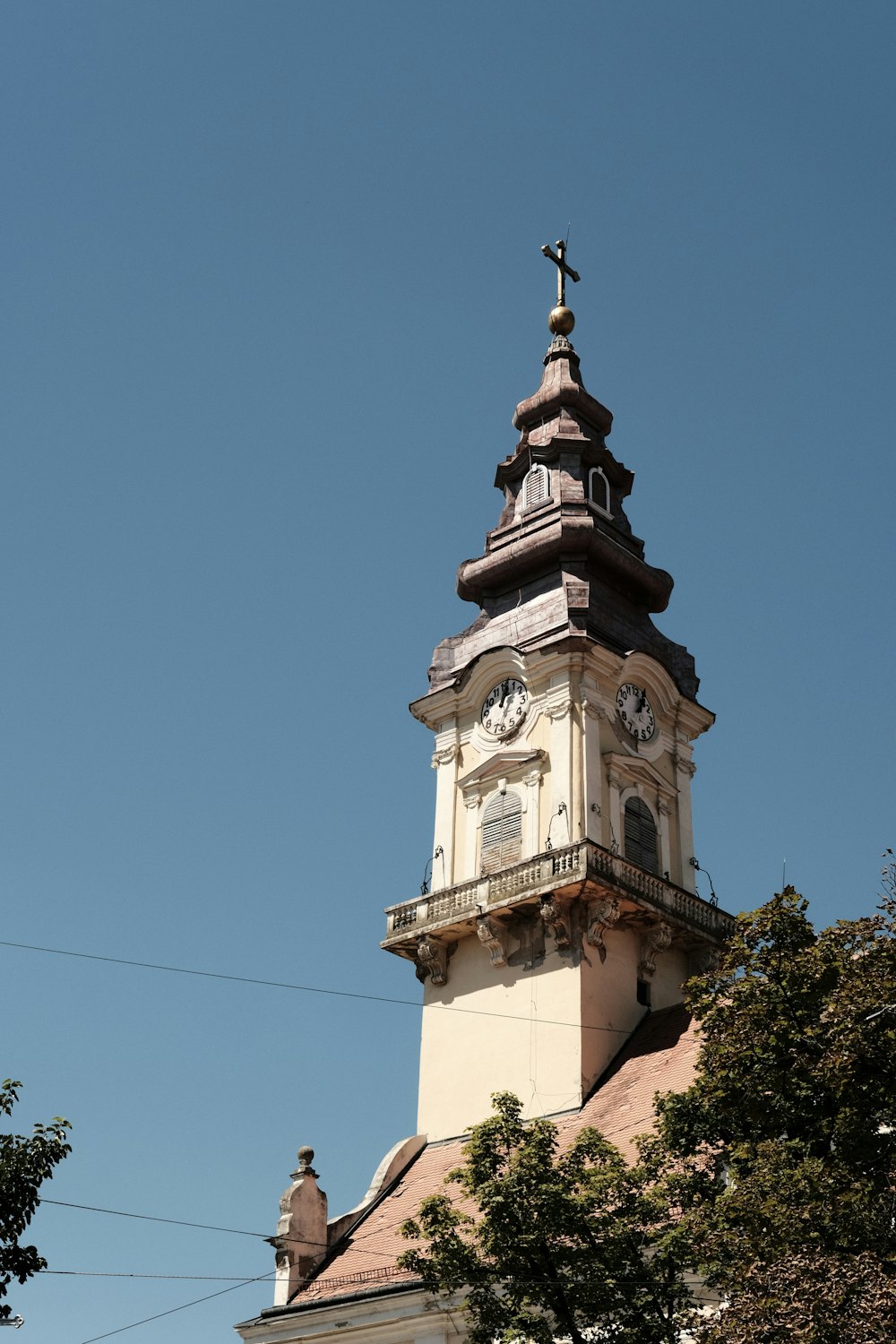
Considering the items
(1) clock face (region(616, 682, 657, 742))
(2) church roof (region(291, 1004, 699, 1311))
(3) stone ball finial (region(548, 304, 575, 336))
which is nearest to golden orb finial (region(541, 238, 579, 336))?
(3) stone ball finial (region(548, 304, 575, 336))

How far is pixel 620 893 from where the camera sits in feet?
108

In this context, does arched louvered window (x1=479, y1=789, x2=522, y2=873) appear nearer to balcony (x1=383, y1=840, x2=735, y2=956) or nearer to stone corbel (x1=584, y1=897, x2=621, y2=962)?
balcony (x1=383, y1=840, x2=735, y2=956)

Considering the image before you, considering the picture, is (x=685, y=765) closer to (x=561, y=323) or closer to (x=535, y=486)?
(x=535, y=486)

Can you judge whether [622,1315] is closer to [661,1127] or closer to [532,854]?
[661,1127]

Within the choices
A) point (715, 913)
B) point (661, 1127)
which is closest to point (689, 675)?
point (715, 913)

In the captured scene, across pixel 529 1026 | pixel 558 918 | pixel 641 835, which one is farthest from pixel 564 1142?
pixel 641 835

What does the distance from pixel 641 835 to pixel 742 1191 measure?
19614 millimetres

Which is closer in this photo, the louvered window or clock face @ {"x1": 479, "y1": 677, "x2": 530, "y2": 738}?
clock face @ {"x1": 479, "y1": 677, "x2": 530, "y2": 738}

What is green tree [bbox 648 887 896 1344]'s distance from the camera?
15.1 m

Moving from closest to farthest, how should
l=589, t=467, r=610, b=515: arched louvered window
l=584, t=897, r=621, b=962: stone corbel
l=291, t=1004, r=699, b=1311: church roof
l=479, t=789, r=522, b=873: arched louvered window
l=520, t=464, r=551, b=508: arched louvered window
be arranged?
l=291, t=1004, r=699, b=1311: church roof → l=584, t=897, r=621, b=962: stone corbel → l=479, t=789, r=522, b=873: arched louvered window → l=520, t=464, r=551, b=508: arched louvered window → l=589, t=467, r=610, b=515: arched louvered window

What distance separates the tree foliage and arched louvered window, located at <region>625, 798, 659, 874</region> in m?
15.1

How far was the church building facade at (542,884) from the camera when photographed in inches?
1217

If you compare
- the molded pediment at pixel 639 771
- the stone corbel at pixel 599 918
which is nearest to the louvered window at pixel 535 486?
the molded pediment at pixel 639 771

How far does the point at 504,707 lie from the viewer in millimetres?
37406
